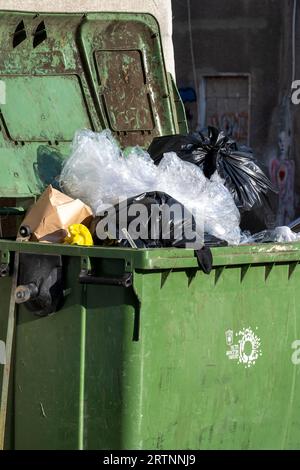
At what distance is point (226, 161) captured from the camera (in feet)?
15.0

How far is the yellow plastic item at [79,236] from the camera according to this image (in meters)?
3.86

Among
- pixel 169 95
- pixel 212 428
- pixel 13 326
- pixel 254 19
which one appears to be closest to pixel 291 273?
pixel 212 428

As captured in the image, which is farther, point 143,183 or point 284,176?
point 284,176

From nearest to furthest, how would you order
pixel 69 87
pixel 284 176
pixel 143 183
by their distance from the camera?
pixel 143 183 → pixel 69 87 → pixel 284 176

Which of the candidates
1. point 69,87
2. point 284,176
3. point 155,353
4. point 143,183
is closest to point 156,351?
point 155,353

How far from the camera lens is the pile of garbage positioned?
386cm

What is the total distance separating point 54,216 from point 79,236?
7.6 inches

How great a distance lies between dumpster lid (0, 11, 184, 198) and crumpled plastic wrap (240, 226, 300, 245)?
3.59 feet

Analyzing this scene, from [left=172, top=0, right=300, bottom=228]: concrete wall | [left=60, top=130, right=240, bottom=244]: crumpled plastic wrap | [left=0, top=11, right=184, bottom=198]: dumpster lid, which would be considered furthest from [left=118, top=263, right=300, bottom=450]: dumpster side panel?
[left=172, top=0, right=300, bottom=228]: concrete wall

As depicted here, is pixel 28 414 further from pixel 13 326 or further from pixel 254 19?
pixel 254 19

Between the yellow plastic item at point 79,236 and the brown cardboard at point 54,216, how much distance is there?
0.09 metres

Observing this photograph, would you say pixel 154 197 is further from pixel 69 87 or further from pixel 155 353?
pixel 69 87

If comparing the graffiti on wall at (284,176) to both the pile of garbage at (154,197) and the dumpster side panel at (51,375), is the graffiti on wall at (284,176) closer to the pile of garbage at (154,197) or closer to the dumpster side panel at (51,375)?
the pile of garbage at (154,197)

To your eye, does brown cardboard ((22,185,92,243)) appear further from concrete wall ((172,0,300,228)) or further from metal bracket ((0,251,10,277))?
concrete wall ((172,0,300,228))
